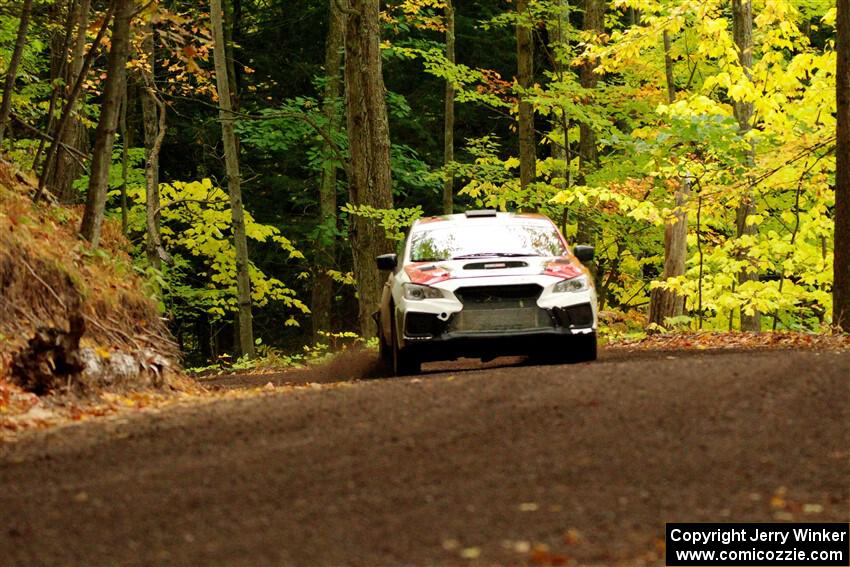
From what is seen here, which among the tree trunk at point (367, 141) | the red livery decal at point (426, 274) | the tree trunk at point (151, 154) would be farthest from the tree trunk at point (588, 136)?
the red livery decal at point (426, 274)

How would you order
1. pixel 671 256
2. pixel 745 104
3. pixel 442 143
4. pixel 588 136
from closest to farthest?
pixel 745 104
pixel 671 256
pixel 588 136
pixel 442 143

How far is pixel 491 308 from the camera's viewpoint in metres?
11.9

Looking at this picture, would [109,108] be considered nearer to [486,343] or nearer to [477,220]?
[477,220]

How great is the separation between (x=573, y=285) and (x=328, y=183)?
20.3 metres

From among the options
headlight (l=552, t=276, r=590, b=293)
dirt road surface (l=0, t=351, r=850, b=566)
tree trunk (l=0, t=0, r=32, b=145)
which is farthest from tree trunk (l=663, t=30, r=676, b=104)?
dirt road surface (l=0, t=351, r=850, b=566)

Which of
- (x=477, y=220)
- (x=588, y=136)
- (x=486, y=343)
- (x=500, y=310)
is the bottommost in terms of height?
(x=486, y=343)

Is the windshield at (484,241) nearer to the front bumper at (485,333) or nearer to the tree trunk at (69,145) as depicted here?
the front bumper at (485,333)

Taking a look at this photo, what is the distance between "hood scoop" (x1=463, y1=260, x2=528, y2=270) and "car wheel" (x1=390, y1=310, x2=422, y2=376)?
1029 mm

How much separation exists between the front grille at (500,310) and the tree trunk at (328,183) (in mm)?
16762

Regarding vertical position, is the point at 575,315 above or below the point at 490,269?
below

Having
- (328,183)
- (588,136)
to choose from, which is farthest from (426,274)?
(328,183)

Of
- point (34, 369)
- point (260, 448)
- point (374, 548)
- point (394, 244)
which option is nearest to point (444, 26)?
point (394, 244)

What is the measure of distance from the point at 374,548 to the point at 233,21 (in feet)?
105

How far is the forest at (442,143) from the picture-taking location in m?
17.4
